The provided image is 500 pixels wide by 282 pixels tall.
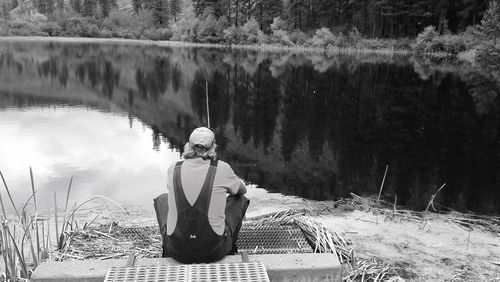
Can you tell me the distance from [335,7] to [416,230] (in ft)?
223

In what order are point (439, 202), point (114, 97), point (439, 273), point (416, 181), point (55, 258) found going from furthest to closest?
point (114, 97) < point (416, 181) < point (439, 202) < point (439, 273) < point (55, 258)

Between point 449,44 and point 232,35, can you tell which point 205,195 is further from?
point 232,35

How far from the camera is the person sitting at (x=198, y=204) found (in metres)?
3.49

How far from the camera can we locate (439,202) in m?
8.34

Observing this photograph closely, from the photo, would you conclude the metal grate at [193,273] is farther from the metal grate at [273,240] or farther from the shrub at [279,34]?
the shrub at [279,34]

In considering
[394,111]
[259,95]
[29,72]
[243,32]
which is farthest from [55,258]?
[243,32]

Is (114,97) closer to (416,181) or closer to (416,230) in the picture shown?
(416,181)

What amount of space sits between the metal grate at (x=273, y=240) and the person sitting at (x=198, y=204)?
36.1 inches

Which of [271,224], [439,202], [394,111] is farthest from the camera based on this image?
[394,111]

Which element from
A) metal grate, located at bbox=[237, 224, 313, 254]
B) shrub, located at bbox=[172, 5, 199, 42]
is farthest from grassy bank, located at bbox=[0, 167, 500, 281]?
shrub, located at bbox=[172, 5, 199, 42]

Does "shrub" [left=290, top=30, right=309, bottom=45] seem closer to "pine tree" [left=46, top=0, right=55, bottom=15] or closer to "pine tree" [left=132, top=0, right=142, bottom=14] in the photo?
"pine tree" [left=132, top=0, right=142, bottom=14]

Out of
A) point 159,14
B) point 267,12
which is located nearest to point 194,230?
point 267,12

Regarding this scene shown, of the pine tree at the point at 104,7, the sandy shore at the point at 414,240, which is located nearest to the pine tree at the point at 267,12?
the pine tree at the point at 104,7

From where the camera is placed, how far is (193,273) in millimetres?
3094
